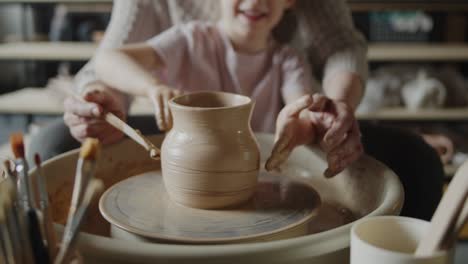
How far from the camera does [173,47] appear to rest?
115 cm

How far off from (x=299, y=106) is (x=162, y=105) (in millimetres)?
213

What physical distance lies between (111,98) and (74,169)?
0.13 m

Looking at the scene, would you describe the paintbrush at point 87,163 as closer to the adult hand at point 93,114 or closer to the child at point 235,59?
the adult hand at point 93,114

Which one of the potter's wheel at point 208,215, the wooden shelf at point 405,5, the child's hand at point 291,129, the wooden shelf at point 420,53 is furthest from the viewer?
the wooden shelf at point 405,5

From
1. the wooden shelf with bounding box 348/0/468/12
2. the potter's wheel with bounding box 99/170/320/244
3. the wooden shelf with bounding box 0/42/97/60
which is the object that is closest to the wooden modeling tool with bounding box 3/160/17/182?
the potter's wheel with bounding box 99/170/320/244

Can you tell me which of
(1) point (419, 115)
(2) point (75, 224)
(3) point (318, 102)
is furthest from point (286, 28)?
(1) point (419, 115)

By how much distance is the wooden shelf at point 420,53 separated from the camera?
2.21 metres

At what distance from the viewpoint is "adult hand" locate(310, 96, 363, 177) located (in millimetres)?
784

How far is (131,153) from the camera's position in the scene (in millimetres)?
954

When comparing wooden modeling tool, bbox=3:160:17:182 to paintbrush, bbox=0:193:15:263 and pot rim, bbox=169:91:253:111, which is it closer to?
→ paintbrush, bbox=0:193:15:263

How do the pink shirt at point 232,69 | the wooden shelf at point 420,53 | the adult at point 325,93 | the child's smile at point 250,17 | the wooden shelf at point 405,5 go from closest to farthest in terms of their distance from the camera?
the adult at point 325,93 → the child's smile at point 250,17 → the pink shirt at point 232,69 → the wooden shelf at point 420,53 → the wooden shelf at point 405,5

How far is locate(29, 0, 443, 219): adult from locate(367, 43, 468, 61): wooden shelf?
986 millimetres

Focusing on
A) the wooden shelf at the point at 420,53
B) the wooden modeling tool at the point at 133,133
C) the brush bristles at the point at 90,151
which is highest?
the brush bristles at the point at 90,151

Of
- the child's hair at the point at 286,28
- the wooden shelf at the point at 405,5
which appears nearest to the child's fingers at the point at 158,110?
the child's hair at the point at 286,28
